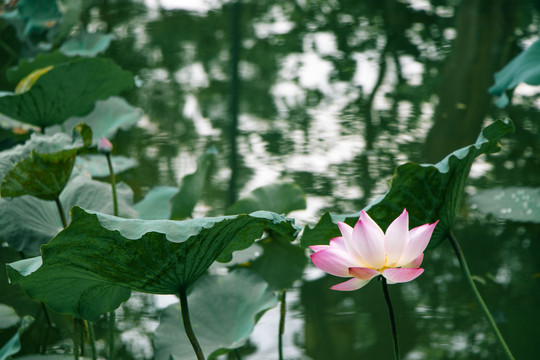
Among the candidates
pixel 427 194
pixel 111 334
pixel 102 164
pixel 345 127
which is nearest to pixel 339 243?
pixel 427 194

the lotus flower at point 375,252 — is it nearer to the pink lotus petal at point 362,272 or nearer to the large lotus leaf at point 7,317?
the pink lotus petal at point 362,272

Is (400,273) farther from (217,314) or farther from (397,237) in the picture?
(217,314)

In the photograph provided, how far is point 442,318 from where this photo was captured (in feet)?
3.65

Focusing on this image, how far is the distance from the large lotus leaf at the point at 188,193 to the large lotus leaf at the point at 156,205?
0.03 metres

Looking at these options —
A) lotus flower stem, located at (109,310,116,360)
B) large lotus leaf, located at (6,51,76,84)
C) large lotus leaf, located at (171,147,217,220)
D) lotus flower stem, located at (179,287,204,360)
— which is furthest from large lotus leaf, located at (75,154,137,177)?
lotus flower stem, located at (179,287,204,360)

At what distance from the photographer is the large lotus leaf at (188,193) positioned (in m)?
1.22

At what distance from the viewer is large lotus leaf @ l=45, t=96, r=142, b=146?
151cm

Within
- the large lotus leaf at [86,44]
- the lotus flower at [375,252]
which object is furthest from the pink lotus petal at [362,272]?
the large lotus leaf at [86,44]

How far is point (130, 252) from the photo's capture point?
0.70m

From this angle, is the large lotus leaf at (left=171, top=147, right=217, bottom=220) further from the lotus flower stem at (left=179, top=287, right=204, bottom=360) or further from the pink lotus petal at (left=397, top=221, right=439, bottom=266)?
the pink lotus petal at (left=397, top=221, right=439, bottom=266)

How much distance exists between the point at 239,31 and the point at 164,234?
2206mm

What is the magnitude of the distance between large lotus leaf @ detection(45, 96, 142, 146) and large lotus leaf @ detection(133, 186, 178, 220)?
214 mm

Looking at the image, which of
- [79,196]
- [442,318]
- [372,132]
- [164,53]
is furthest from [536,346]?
[164,53]

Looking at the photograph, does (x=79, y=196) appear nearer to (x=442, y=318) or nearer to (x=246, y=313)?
(x=246, y=313)
